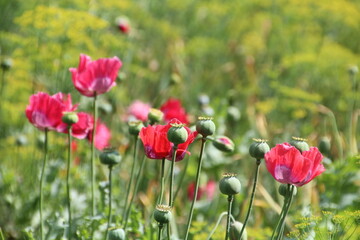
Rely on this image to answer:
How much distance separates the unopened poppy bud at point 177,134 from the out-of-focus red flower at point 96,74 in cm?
42

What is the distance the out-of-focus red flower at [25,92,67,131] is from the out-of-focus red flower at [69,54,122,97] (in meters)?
0.08

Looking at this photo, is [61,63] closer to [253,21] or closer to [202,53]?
[202,53]

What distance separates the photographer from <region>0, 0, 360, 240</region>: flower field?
1.28 meters

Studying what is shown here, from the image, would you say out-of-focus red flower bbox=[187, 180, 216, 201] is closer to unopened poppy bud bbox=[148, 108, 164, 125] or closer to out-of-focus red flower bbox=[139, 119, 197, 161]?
unopened poppy bud bbox=[148, 108, 164, 125]

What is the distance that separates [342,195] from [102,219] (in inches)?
35.0

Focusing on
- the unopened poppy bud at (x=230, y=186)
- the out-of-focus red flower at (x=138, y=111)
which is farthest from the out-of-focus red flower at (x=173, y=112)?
the unopened poppy bud at (x=230, y=186)

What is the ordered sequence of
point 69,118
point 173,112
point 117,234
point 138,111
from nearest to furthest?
point 117,234 < point 69,118 < point 173,112 < point 138,111

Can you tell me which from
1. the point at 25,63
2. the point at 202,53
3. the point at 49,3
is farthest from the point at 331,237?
the point at 202,53

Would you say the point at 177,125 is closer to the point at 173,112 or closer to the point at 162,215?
the point at 162,215

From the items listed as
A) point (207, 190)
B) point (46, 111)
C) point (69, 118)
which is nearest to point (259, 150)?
→ point (69, 118)

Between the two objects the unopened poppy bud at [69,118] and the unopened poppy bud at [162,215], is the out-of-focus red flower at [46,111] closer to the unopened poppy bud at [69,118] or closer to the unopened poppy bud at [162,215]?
the unopened poppy bud at [69,118]

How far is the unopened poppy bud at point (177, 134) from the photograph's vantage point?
1098mm

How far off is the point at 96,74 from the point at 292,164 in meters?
0.61

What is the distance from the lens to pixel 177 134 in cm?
110
